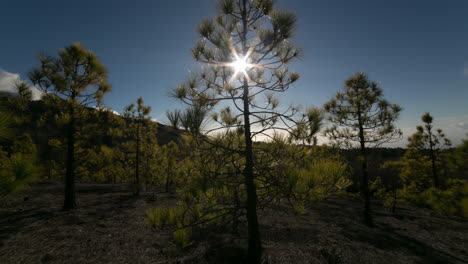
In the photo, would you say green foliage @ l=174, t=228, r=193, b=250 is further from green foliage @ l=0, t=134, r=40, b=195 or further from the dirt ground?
green foliage @ l=0, t=134, r=40, b=195

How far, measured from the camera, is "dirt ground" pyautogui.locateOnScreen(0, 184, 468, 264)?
3.54 metres

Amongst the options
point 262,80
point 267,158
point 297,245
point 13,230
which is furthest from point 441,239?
point 13,230

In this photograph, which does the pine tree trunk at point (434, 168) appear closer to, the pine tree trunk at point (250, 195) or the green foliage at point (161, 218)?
the pine tree trunk at point (250, 195)

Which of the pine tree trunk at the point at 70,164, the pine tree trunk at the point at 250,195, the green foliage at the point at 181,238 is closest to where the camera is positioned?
the green foliage at the point at 181,238

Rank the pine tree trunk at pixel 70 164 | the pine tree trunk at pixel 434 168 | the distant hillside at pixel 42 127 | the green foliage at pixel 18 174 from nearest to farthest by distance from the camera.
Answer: the green foliage at pixel 18 174, the distant hillside at pixel 42 127, the pine tree trunk at pixel 70 164, the pine tree trunk at pixel 434 168

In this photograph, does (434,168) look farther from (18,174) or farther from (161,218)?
(18,174)

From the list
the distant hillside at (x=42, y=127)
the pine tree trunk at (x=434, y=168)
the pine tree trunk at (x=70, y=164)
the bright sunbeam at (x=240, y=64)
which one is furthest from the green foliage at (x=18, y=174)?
the pine tree trunk at (x=434, y=168)

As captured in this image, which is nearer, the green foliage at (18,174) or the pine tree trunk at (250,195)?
the green foliage at (18,174)

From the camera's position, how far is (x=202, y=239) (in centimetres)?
452

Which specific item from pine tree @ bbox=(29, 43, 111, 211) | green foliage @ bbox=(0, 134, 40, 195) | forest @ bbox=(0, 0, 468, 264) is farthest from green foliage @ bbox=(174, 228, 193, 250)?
pine tree @ bbox=(29, 43, 111, 211)

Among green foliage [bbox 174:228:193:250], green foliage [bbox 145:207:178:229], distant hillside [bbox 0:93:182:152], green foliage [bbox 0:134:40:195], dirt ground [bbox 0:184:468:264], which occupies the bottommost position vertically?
dirt ground [bbox 0:184:468:264]

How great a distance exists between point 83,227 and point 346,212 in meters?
9.49

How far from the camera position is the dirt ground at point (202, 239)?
3545 millimetres

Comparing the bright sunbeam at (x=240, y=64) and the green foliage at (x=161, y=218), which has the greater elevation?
the bright sunbeam at (x=240, y=64)
